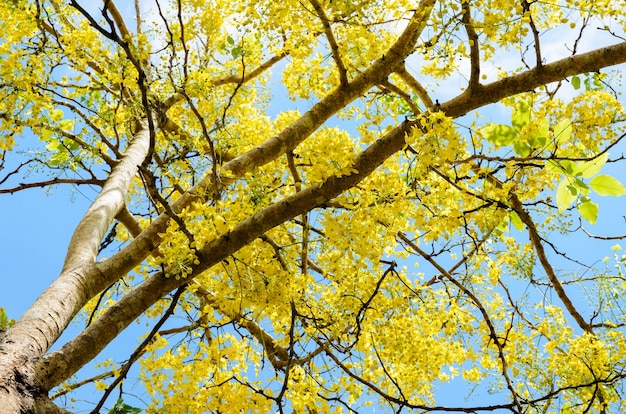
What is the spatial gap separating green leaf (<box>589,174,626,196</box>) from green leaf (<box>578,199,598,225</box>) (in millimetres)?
112

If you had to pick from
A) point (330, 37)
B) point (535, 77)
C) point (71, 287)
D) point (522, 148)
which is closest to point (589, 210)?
point (522, 148)

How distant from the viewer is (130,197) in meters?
4.95

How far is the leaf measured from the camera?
2.47 meters

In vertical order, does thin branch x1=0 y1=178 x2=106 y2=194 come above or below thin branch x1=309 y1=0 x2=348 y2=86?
below

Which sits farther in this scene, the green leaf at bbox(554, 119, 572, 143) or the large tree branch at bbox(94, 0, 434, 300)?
the large tree branch at bbox(94, 0, 434, 300)

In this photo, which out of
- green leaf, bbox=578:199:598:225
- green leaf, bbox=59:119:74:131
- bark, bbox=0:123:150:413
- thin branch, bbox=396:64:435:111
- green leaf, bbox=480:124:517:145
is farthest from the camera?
green leaf, bbox=59:119:74:131

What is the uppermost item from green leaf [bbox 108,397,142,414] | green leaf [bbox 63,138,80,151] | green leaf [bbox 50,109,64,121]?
green leaf [bbox 50,109,64,121]

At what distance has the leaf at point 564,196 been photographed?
247 centimetres

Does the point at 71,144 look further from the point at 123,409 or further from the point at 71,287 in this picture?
the point at 123,409

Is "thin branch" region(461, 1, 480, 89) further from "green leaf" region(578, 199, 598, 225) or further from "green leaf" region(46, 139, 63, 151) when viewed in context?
"green leaf" region(46, 139, 63, 151)

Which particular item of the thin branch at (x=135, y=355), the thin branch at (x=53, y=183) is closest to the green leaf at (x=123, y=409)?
the thin branch at (x=135, y=355)

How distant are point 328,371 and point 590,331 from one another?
1581 mm

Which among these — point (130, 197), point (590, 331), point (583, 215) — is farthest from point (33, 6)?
point (590, 331)

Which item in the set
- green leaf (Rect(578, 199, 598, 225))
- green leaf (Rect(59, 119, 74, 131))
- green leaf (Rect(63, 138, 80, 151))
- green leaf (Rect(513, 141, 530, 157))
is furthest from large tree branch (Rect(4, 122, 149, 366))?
green leaf (Rect(578, 199, 598, 225))
